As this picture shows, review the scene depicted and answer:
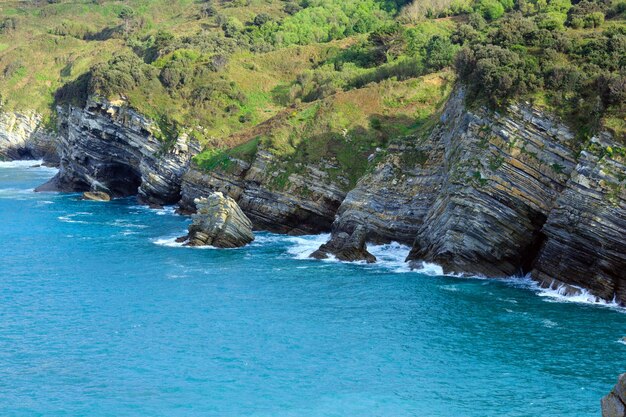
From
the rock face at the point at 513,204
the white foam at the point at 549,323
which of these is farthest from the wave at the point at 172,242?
the white foam at the point at 549,323

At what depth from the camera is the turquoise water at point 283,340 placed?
31156mm

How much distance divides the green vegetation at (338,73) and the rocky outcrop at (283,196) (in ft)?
4.36

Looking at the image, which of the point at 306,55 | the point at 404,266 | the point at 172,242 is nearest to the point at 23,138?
the point at 306,55

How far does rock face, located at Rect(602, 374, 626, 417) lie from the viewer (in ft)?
57.9

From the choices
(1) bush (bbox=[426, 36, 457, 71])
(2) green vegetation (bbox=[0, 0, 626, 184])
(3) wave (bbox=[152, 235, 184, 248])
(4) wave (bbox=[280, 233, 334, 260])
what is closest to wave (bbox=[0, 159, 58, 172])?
(2) green vegetation (bbox=[0, 0, 626, 184])

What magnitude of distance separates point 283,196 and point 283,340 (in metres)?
31.6

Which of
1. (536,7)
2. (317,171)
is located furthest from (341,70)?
(317,171)

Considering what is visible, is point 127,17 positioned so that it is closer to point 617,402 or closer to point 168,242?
point 168,242

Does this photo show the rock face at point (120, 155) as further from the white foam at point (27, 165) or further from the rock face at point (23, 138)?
the rock face at point (23, 138)

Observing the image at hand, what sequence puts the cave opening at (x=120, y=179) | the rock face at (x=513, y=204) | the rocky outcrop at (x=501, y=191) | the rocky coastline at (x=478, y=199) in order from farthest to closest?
the cave opening at (x=120, y=179) < the rocky outcrop at (x=501, y=191) < the rocky coastline at (x=478, y=199) < the rock face at (x=513, y=204)

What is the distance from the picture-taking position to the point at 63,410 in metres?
30.5

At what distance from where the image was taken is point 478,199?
164 ft

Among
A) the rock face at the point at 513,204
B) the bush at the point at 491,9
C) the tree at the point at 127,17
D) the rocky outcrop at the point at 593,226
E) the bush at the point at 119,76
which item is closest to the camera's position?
the rocky outcrop at the point at 593,226

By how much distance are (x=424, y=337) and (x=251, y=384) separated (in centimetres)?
1100
